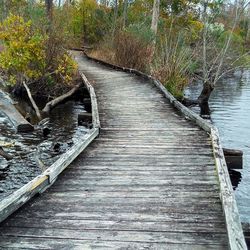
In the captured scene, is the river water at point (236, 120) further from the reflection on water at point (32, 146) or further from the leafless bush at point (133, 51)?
the reflection on water at point (32, 146)

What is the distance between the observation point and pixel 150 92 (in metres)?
11.7

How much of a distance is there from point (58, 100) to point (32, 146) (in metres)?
3.96

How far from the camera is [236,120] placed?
43.0 ft

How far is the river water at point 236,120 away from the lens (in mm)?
7222

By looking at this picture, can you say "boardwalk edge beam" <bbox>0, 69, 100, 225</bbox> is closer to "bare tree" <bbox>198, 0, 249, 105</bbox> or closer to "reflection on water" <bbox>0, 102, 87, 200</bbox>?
"reflection on water" <bbox>0, 102, 87, 200</bbox>

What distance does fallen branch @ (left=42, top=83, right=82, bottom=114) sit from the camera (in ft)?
38.3

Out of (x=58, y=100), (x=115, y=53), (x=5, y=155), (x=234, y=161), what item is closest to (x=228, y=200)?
(x=234, y=161)

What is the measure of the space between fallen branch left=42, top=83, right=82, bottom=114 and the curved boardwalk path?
Result: 4990 millimetres

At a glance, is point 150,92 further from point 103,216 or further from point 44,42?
point 103,216

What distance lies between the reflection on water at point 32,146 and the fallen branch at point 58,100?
11.5 inches

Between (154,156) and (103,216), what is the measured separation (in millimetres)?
2156

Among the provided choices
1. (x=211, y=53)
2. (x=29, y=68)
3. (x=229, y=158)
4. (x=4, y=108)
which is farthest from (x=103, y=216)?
(x=211, y=53)

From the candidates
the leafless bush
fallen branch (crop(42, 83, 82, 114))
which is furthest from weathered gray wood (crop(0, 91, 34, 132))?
the leafless bush

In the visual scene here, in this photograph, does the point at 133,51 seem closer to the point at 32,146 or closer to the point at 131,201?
the point at 32,146
